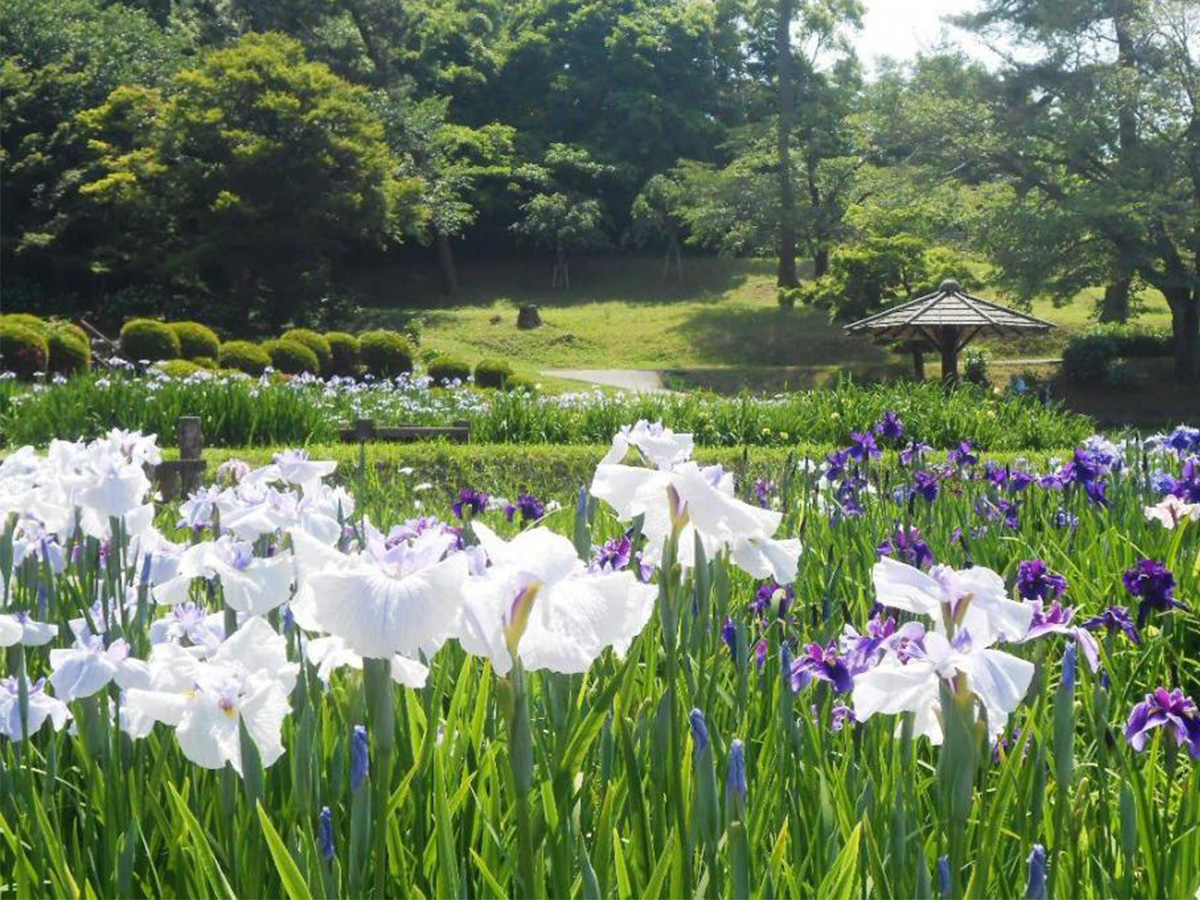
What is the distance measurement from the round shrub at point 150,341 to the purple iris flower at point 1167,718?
61.0 ft

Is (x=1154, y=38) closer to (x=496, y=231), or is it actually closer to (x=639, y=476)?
(x=496, y=231)

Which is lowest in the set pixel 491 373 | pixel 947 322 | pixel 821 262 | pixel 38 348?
pixel 491 373

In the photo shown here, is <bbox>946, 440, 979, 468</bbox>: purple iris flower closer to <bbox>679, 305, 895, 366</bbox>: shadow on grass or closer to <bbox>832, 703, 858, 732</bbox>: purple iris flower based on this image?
<bbox>832, 703, 858, 732</bbox>: purple iris flower

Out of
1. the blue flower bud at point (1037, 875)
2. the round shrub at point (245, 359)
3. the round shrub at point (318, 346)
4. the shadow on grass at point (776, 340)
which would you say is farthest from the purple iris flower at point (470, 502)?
the shadow on grass at point (776, 340)

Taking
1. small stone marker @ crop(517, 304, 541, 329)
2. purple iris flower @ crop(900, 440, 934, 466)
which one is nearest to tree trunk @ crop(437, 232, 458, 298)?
small stone marker @ crop(517, 304, 541, 329)

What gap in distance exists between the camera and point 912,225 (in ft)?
93.5

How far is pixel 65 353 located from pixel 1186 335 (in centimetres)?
1987

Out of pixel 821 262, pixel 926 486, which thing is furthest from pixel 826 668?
pixel 821 262

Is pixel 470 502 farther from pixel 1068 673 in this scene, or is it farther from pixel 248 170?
pixel 248 170

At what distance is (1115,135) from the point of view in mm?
24156

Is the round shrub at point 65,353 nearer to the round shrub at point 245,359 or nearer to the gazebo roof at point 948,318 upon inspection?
the round shrub at point 245,359

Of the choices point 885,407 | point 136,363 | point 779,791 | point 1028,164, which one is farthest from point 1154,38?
point 779,791

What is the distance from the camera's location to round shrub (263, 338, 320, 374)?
771 inches

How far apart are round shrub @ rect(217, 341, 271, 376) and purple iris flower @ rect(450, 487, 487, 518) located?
15312 mm
